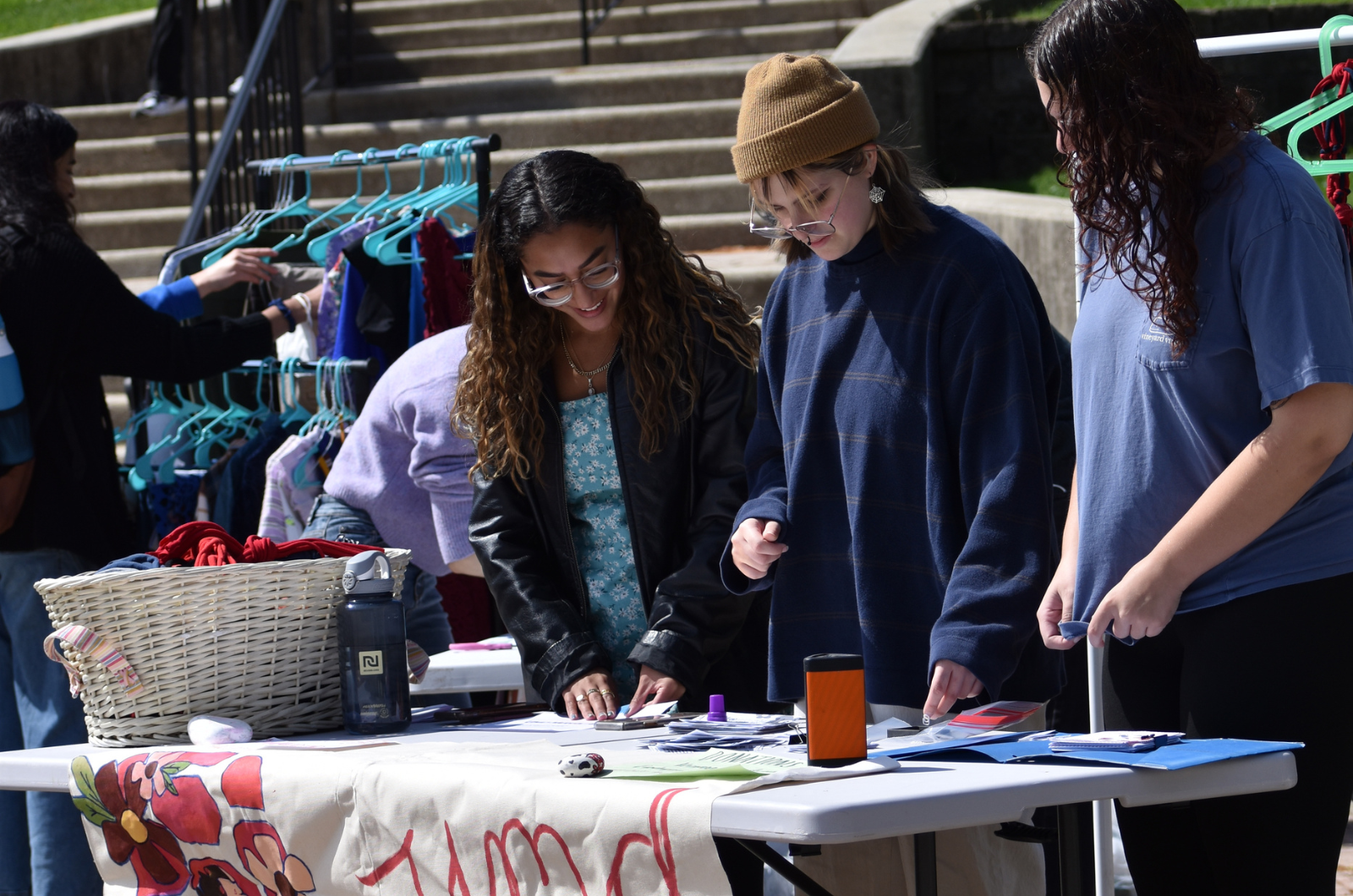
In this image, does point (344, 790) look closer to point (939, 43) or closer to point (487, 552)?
point (487, 552)

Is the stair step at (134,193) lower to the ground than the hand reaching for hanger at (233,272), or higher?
higher

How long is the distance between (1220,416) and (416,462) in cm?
193

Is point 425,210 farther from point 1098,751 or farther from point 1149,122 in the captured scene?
point 1098,751

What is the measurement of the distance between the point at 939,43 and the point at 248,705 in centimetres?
629

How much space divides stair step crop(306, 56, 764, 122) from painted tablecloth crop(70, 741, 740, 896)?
260 inches

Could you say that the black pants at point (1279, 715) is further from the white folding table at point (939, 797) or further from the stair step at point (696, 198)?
the stair step at point (696, 198)

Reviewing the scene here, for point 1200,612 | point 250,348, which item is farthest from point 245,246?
point 1200,612

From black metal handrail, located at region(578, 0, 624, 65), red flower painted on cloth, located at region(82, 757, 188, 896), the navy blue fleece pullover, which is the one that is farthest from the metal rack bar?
black metal handrail, located at region(578, 0, 624, 65)

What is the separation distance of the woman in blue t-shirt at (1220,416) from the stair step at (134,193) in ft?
24.5

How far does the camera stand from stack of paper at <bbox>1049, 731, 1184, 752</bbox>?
1868mm

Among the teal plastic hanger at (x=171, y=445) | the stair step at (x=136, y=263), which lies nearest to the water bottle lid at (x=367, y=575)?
the teal plastic hanger at (x=171, y=445)

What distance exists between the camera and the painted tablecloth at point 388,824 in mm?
1822

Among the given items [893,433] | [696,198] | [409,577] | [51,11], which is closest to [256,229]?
[409,577]

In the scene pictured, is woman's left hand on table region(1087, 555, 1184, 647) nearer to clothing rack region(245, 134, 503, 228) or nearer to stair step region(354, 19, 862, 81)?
clothing rack region(245, 134, 503, 228)
